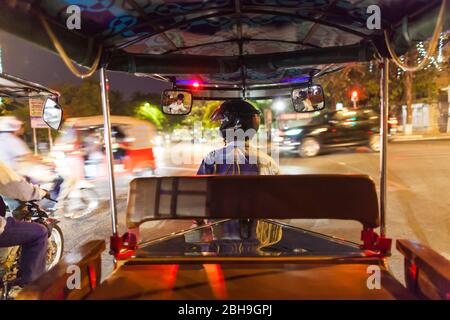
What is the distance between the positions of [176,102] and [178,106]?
56mm

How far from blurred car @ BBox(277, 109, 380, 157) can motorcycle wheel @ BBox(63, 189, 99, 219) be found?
956 centimetres

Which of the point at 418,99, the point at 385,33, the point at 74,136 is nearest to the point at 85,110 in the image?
the point at 74,136

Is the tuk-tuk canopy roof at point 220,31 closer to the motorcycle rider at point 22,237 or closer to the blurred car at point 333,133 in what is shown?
the motorcycle rider at point 22,237

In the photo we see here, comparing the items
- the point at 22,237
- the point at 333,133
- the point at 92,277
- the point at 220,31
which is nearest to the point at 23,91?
the point at 22,237

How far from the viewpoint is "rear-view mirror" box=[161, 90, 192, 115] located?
4621 mm

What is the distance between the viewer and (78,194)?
26.0 ft

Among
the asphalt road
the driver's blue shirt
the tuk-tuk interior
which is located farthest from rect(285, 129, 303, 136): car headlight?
the driver's blue shirt

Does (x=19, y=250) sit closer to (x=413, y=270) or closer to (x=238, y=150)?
(x=238, y=150)

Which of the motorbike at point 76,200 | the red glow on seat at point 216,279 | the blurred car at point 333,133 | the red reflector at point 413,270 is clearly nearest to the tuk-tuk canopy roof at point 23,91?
the motorbike at point 76,200

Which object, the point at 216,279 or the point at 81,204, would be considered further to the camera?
the point at 81,204

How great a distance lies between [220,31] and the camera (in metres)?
3.46

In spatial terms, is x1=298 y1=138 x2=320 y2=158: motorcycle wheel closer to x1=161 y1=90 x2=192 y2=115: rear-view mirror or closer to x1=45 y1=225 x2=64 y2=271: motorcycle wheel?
x1=161 y1=90 x2=192 y2=115: rear-view mirror

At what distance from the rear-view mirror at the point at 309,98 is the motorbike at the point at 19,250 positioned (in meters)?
3.41

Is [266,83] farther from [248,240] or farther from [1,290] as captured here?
[1,290]
